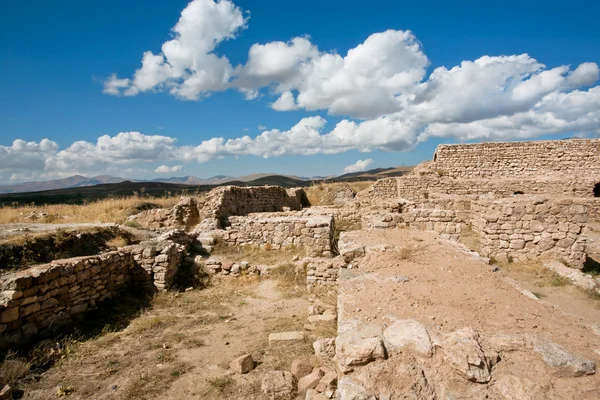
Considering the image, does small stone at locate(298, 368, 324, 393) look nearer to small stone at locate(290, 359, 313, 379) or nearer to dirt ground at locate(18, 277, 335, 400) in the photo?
small stone at locate(290, 359, 313, 379)

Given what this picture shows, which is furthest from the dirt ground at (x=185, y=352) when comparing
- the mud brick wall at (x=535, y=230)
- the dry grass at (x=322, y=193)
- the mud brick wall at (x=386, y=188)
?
the dry grass at (x=322, y=193)

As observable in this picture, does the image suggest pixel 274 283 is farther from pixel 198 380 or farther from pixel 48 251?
pixel 48 251

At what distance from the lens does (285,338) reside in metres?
5.34

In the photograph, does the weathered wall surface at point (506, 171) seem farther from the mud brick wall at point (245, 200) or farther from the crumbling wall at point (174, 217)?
the crumbling wall at point (174, 217)

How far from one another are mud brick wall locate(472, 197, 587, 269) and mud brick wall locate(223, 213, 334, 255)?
440 cm

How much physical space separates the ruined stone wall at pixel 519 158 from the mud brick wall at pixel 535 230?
965cm

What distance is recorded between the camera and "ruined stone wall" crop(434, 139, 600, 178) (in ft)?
53.8

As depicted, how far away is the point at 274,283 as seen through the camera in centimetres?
857

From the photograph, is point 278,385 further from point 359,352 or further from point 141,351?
point 141,351

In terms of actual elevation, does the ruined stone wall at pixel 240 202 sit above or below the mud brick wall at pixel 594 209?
above

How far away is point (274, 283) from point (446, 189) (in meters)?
11.9

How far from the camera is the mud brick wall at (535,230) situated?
26.2ft

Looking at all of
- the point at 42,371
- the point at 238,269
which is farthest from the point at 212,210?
the point at 42,371

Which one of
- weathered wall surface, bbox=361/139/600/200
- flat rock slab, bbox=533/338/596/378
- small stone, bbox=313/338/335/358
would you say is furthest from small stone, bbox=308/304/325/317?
weathered wall surface, bbox=361/139/600/200
